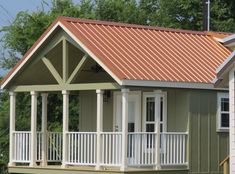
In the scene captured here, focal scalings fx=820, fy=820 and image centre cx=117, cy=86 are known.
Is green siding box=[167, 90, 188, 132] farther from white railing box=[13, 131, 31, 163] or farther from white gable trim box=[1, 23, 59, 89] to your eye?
white railing box=[13, 131, 31, 163]

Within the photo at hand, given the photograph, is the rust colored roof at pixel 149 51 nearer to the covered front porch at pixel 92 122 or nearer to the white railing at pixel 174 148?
the covered front porch at pixel 92 122

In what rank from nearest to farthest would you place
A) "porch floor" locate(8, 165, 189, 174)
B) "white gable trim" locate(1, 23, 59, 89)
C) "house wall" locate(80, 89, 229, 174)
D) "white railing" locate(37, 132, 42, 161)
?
1. "porch floor" locate(8, 165, 189, 174)
2. "house wall" locate(80, 89, 229, 174)
3. "white gable trim" locate(1, 23, 59, 89)
4. "white railing" locate(37, 132, 42, 161)

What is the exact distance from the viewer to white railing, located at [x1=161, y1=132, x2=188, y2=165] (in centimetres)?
2431

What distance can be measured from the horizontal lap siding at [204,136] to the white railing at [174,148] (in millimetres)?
267

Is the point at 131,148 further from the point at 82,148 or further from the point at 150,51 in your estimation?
the point at 150,51

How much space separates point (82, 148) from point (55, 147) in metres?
3.58

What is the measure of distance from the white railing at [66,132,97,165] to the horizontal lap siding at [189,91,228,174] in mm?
2981

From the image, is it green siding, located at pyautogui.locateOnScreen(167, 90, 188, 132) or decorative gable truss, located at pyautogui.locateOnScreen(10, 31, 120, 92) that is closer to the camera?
decorative gable truss, located at pyautogui.locateOnScreen(10, 31, 120, 92)

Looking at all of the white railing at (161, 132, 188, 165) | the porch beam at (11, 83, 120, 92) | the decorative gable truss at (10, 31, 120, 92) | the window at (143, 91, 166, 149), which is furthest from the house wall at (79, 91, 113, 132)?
the white railing at (161, 132, 188, 165)

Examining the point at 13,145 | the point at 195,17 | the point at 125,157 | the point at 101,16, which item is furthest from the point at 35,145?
the point at 195,17

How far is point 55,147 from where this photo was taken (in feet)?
92.3

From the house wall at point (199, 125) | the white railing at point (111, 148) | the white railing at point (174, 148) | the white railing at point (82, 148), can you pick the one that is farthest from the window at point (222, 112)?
the white railing at point (82, 148)

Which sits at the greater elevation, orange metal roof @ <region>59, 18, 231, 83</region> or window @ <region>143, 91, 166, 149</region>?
orange metal roof @ <region>59, 18, 231, 83</region>

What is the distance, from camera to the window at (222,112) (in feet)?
83.5
